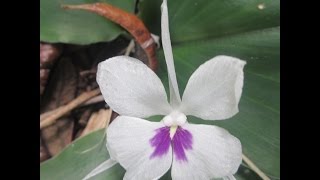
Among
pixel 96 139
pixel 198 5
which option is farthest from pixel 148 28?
pixel 96 139

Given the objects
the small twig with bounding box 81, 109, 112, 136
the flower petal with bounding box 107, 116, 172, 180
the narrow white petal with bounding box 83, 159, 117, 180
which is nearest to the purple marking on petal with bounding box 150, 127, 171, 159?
the flower petal with bounding box 107, 116, 172, 180

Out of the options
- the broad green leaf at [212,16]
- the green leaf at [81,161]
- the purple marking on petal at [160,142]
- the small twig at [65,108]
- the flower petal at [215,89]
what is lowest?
the green leaf at [81,161]

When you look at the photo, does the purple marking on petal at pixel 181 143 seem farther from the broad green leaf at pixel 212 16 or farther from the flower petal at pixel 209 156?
the broad green leaf at pixel 212 16

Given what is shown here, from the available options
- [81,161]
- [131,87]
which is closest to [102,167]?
[81,161]

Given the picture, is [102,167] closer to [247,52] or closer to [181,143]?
[181,143]

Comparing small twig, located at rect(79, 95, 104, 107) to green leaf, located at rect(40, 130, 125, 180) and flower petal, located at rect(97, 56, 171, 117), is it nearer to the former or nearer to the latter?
green leaf, located at rect(40, 130, 125, 180)

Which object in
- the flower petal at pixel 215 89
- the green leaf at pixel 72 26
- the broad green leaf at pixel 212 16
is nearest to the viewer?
the flower petal at pixel 215 89

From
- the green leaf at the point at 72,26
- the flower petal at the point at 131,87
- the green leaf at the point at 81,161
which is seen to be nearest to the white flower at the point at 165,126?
the flower petal at the point at 131,87
